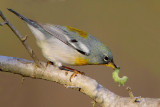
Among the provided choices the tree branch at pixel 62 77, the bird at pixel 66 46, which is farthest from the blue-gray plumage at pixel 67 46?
the tree branch at pixel 62 77

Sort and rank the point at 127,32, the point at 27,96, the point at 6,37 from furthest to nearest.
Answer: the point at 127,32 → the point at 6,37 → the point at 27,96

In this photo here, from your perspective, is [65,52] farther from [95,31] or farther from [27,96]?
[95,31]

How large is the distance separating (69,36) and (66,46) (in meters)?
0.11

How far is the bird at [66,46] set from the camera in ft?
7.34

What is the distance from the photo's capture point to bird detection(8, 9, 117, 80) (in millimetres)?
2238

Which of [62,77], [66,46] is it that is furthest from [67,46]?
[62,77]

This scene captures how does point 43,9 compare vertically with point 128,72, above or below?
above

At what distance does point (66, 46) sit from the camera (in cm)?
231

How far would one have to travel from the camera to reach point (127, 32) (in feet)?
11.4

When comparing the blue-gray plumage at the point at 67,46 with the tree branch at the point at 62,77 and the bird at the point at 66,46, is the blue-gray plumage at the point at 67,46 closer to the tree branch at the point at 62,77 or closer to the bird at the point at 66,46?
the bird at the point at 66,46

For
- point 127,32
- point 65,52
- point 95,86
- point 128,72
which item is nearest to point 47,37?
point 65,52

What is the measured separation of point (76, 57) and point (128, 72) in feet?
3.66

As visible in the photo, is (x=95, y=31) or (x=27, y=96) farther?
(x=95, y=31)

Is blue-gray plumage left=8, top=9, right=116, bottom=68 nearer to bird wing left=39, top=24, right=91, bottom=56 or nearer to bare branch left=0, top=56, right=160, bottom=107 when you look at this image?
bird wing left=39, top=24, right=91, bottom=56
